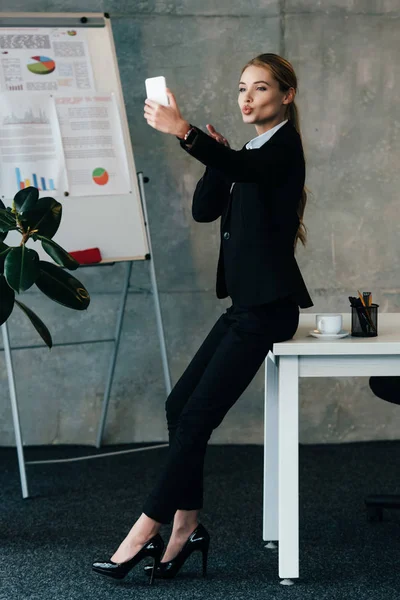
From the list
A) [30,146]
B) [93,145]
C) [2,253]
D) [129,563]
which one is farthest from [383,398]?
[30,146]

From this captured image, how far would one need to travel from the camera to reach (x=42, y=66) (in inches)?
140

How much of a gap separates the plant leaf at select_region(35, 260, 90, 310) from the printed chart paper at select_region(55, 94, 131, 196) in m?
0.95

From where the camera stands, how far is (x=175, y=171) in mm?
4066

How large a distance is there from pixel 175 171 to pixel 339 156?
0.85 m

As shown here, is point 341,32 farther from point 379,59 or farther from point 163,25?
point 163,25

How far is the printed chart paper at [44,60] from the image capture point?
3523mm

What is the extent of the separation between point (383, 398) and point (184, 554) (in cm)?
90

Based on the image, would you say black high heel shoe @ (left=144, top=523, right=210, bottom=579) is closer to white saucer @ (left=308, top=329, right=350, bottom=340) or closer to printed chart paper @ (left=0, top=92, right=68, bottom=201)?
white saucer @ (left=308, top=329, right=350, bottom=340)

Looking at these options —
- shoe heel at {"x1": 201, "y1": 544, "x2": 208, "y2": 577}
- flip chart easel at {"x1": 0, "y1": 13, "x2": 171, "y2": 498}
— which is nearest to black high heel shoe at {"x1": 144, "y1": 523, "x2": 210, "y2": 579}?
shoe heel at {"x1": 201, "y1": 544, "x2": 208, "y2": 577}

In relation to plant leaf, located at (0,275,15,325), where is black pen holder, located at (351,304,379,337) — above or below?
below

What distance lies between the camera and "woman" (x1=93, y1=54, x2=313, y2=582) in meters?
2.29

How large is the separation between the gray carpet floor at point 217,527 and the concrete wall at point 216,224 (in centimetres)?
22

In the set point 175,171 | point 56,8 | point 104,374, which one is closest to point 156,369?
point 104,374

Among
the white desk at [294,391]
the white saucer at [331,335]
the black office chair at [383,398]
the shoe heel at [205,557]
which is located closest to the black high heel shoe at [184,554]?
the shoe heel at [205,557]
